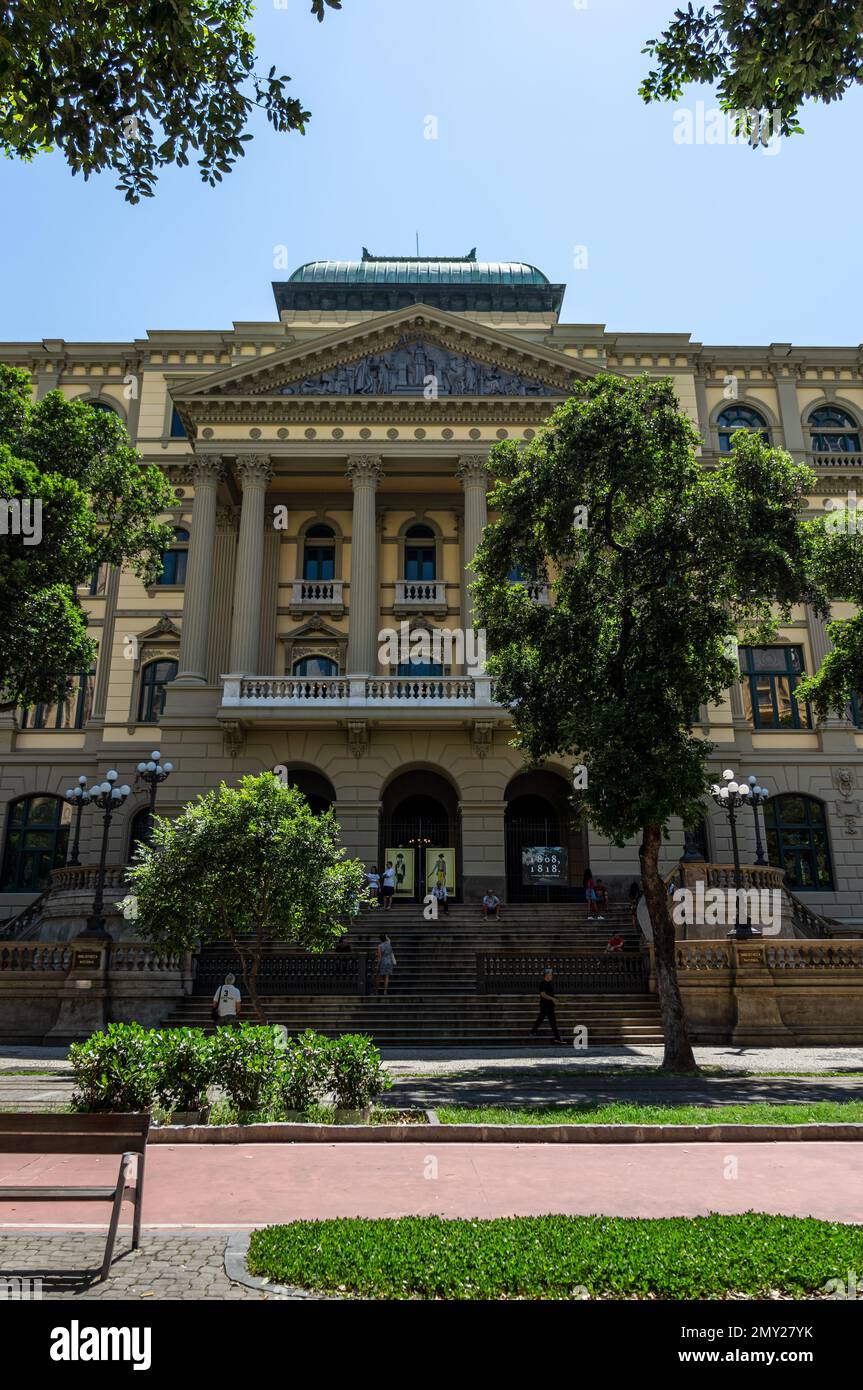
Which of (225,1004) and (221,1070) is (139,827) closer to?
(225,1004)

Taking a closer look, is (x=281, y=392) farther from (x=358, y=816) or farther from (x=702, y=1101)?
(x=702, y=1101)

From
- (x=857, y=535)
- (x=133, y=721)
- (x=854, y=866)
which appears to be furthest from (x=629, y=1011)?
(x=133, y=721)

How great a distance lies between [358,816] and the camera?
31.5 metres

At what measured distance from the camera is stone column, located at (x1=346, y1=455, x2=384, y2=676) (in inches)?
1296

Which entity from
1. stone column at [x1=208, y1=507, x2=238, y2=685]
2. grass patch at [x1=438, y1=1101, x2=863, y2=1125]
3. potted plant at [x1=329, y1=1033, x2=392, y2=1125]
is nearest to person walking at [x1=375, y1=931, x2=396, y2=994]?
grass patch at [x1=438, y1=1101, x2=863, y2=1125]

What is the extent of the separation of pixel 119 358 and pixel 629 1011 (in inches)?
1333

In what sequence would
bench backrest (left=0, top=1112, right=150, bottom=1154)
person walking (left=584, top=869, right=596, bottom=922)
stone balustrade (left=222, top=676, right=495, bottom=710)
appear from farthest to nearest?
stone balustrade (left=222, top=676, right=495, bottom=710) → person walking (left=584, top=869, right=596, bottom=922) → bench backrest (left=0, top=1112, right=150, bottom=1154)

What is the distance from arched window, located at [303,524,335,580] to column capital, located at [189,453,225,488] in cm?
432

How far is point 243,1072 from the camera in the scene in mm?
11992

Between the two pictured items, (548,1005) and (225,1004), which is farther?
(548,1005)

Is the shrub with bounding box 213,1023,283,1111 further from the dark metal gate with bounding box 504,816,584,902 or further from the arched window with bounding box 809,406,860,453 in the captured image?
the arched window with bounding box 809,406,860,453

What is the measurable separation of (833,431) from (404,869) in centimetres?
2548

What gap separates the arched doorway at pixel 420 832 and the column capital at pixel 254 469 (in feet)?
38.6

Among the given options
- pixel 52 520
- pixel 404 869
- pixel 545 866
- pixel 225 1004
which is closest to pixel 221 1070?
pixel 225 1004
